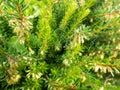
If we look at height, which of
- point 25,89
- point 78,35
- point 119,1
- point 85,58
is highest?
point 119,1

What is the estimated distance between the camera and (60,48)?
5.65ft

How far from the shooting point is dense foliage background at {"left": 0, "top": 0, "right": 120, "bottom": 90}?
153 centimetres

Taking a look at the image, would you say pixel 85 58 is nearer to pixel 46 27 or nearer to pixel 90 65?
pixel 90 65

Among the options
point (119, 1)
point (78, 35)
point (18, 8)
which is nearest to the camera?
point (18, 8)

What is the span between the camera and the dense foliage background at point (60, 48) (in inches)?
60.2

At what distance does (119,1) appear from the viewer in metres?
1.93

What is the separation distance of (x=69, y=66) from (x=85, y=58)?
0.10 m

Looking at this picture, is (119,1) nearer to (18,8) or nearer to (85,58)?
(85,58)

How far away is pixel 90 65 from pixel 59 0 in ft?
1.37

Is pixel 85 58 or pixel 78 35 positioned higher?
pixel 78 35

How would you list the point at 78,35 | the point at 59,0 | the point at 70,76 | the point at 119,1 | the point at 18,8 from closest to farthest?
the point at 18,8 → the point at 78,35 → the point at 70,76 → the point at 59,0 → the point at 119,1

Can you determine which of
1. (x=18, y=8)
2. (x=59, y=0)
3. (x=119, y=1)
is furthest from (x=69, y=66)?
(x=18, y=8)

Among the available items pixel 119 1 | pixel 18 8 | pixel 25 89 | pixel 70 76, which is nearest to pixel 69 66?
pixel 70 76

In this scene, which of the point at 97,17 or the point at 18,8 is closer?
the point at 18,8
